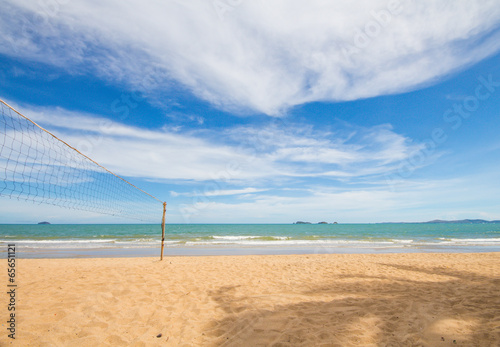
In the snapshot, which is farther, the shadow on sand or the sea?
the sea

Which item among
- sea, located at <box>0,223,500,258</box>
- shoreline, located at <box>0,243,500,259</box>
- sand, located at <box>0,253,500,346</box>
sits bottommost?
sea, located at <box>0,223,500,258</box>

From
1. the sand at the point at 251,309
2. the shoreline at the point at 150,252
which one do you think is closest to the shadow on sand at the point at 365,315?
the sand at the point at 251,309

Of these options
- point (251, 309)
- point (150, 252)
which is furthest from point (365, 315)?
point (150, 252)

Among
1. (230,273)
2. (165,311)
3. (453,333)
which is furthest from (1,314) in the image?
(453,333)

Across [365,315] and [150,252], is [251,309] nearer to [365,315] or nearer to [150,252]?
[365,315]

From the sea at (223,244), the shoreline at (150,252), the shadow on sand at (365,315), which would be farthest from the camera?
the sea at (223,244)

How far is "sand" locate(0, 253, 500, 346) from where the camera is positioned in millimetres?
3527

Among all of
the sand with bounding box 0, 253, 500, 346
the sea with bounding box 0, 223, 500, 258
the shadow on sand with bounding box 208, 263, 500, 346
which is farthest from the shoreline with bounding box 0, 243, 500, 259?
the shadow on sand with bounding box 208, 263, 500, 346

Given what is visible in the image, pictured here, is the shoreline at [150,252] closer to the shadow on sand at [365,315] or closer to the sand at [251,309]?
the sand at [251,309]

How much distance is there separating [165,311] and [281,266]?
5361mm

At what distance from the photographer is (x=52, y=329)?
3.73 meters

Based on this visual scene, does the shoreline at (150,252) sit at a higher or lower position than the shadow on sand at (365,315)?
lower

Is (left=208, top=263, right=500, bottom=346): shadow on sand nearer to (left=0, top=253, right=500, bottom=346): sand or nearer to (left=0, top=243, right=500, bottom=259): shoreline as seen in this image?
(left=0, top=253, right=500, bottom=346): sand

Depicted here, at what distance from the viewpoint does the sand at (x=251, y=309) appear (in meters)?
3.53
